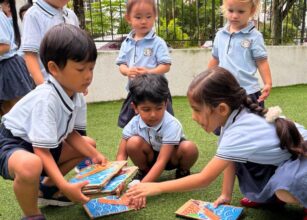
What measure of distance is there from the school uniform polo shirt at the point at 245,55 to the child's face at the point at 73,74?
45.3 inches

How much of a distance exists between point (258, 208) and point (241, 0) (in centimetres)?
123

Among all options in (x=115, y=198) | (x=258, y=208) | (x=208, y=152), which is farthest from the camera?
(x=208, y=152)

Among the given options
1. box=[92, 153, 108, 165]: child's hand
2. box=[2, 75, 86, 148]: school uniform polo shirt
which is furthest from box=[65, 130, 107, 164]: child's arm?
box=[2, 75, 86, 148]: school uniform polo shirt

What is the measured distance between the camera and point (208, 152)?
117 inches

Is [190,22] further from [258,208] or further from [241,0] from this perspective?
[258,208]

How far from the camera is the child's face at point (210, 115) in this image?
174 cm

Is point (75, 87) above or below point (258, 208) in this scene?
above

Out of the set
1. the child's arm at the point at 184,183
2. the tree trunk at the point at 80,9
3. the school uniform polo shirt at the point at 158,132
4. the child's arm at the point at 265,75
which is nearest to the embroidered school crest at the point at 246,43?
the child's arm at the point at 265,75

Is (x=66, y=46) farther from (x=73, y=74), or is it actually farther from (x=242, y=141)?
(x=242, y=141)

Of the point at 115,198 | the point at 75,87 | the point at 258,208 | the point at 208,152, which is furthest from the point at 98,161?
the point at 208,152

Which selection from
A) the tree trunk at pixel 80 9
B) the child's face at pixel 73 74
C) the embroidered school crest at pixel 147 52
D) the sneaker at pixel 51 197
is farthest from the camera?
the tree trunk at pixel 80 9

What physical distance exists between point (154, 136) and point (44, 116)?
807 millimetres

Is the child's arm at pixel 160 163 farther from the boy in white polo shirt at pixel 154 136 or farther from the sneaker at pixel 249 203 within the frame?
the sneaker at pixel 249 203

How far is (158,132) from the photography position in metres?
2.37
